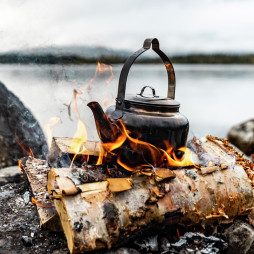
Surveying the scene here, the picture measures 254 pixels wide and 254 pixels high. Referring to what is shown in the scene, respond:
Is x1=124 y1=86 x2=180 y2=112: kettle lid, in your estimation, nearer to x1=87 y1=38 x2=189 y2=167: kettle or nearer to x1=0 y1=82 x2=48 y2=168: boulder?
x1=87 y1=38 x2=189 y2=167: kettle

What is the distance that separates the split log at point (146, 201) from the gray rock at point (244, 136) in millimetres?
4872

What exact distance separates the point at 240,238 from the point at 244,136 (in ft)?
17.9

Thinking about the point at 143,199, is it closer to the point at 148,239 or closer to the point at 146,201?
the point at 146,201

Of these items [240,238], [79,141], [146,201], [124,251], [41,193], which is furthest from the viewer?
[79,141]

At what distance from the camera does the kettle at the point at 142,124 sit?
2572 millimetres

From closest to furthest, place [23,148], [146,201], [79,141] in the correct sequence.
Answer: [146,201] < [79,141] < [23,148]

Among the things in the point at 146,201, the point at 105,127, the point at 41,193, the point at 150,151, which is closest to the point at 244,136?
the point at 150,151

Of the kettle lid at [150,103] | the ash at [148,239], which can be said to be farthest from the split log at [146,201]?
the kettle lid at [150,103]

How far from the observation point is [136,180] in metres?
2.39

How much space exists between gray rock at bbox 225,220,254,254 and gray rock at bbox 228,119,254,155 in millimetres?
5176

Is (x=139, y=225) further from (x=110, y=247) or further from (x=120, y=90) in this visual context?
(x=120, y=90)

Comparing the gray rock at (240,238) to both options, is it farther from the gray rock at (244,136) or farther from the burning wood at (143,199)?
the gray rock at (244,136)

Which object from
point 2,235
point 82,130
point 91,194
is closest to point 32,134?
point 82,130

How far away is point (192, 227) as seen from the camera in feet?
8.34
